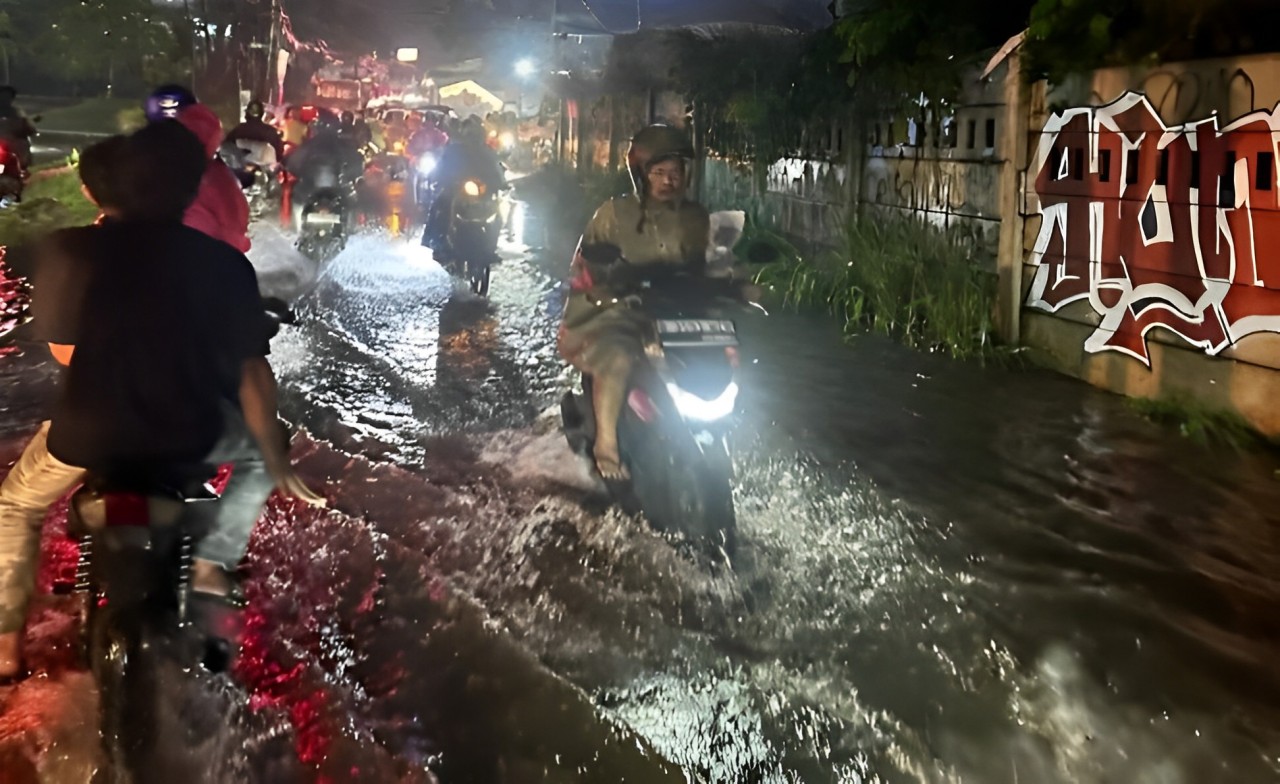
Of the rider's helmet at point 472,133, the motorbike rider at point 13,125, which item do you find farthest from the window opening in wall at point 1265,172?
the motorbike rider at point 13,125

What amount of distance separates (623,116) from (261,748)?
65.7 feet

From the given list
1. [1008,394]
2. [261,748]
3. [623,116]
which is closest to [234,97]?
[623,116]

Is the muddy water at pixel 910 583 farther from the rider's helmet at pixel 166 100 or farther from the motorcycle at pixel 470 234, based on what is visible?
the motorcycle at pixel 470 234

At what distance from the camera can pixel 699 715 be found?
3.76m

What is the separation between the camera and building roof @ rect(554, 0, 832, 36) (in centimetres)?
1478

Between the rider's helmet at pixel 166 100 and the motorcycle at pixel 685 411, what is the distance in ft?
9.56

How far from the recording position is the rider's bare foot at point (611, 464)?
5.26m

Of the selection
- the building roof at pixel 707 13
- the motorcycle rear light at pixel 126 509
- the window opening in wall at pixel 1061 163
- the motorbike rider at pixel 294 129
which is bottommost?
the motorcycle rear light at pixel 126 509

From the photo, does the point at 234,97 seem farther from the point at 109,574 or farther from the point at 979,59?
the point at 109,574

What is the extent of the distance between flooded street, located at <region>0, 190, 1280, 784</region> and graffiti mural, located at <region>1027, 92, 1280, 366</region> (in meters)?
0.72

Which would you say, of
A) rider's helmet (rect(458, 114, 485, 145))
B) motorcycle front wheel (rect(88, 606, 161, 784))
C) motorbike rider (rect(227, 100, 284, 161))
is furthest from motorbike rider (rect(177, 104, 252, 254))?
motorbike rider (rect(227, 100, 284, 161))

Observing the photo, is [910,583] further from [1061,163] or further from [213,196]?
[1061,163]

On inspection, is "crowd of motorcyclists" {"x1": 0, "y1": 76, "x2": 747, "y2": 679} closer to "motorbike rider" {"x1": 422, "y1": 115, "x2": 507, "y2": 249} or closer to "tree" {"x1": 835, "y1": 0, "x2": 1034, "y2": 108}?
"tree" {"x1": 835, "y1": 0, "x2": 1034, "y2": 108}

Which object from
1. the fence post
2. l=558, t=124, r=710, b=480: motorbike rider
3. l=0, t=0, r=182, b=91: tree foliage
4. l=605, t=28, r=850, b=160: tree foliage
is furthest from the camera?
l=0, t=0, r=182, b=91: tree foliage
